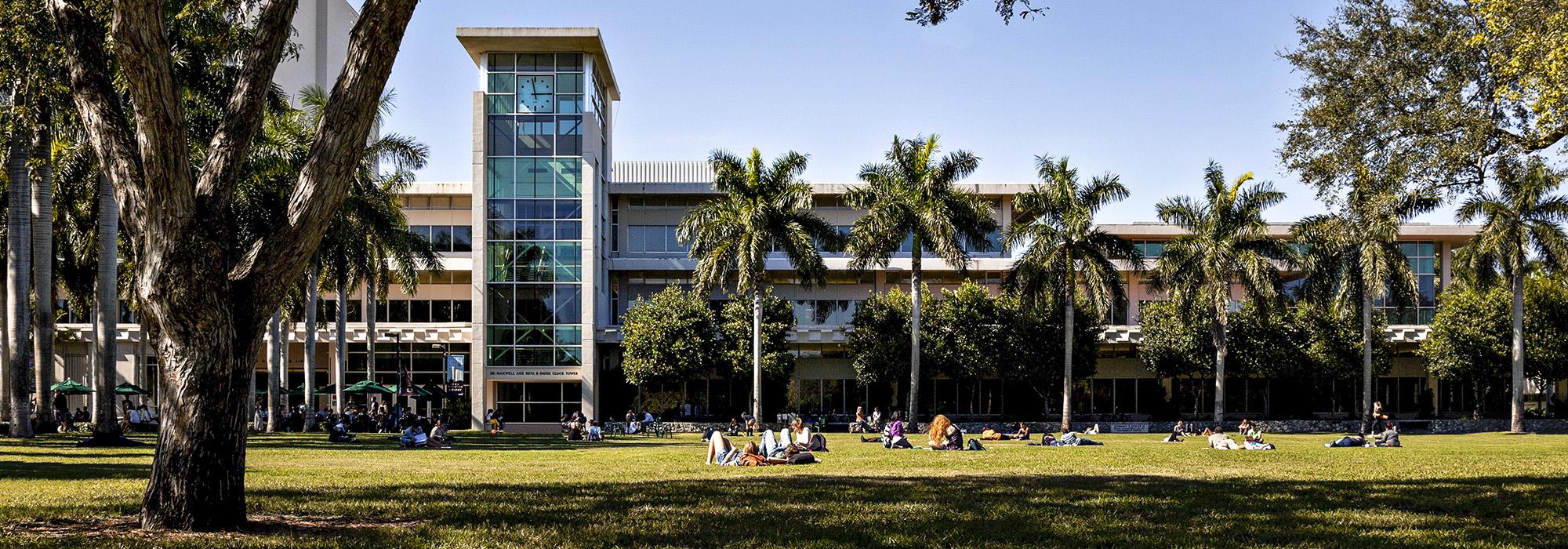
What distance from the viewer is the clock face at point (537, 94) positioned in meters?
55.3

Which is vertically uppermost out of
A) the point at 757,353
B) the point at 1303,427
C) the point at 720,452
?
the point at 757,353

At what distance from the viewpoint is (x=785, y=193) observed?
48.0 meters

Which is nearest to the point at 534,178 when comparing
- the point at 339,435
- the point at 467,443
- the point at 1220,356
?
the point at 467,443

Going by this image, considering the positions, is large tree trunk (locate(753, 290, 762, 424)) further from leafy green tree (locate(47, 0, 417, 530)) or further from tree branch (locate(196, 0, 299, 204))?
leafy green tree (locate(47, 0, 417, 530))

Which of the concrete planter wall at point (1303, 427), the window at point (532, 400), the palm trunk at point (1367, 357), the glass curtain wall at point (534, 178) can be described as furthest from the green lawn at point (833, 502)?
the window at point (532, 400)

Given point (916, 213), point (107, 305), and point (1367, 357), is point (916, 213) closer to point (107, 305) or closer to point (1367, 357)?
point (1367, 357)

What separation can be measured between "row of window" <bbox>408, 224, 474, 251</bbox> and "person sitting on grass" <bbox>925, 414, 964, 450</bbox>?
126ft

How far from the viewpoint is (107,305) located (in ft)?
102

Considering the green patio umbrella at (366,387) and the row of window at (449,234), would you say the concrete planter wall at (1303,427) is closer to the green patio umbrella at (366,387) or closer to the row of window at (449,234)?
the green patio umbrella at (366,387)

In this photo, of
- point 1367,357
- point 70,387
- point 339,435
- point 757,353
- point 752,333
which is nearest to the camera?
point 339,435

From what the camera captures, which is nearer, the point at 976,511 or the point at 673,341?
the point at 976,511

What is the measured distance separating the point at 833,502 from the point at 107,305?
936 inches

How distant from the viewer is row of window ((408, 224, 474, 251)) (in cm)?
6431

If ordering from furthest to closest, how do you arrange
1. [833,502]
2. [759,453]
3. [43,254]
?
[43,254], [759,453], [833,502]
